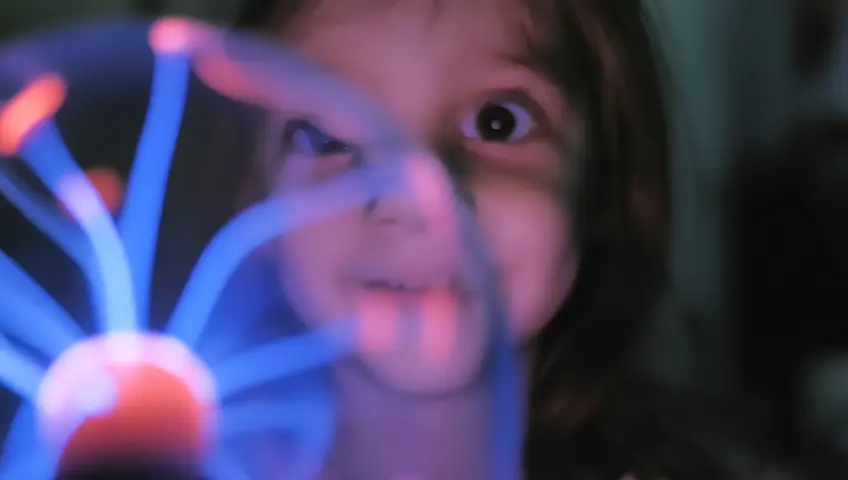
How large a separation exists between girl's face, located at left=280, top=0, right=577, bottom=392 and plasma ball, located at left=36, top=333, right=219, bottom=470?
0.45ft

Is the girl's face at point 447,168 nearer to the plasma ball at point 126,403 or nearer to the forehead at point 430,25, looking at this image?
the forehead at point 430,25

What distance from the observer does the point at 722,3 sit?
86 centimetres

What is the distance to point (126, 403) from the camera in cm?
47

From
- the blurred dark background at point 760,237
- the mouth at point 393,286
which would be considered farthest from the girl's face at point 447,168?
the blurred dark background at point 760,237

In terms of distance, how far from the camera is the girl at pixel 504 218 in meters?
0.61

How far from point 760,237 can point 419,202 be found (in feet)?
1.47

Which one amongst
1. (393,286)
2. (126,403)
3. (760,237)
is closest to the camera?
(126,403)

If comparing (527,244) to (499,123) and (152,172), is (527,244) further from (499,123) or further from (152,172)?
(152,172)

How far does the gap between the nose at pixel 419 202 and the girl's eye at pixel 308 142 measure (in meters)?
0.06

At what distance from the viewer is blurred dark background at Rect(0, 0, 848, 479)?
84 centimetres

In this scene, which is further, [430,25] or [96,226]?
[430,25]

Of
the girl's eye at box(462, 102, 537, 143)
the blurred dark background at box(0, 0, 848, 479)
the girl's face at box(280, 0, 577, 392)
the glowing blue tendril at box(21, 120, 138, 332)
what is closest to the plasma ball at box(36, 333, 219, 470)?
the glowing blue tendril at box(21, 120, 138, 332)

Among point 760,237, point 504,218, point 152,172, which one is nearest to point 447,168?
point 504,218

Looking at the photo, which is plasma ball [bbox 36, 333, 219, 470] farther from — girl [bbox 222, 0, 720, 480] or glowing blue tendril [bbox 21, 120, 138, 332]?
girl [bbox 222, 0, 720, 480]
